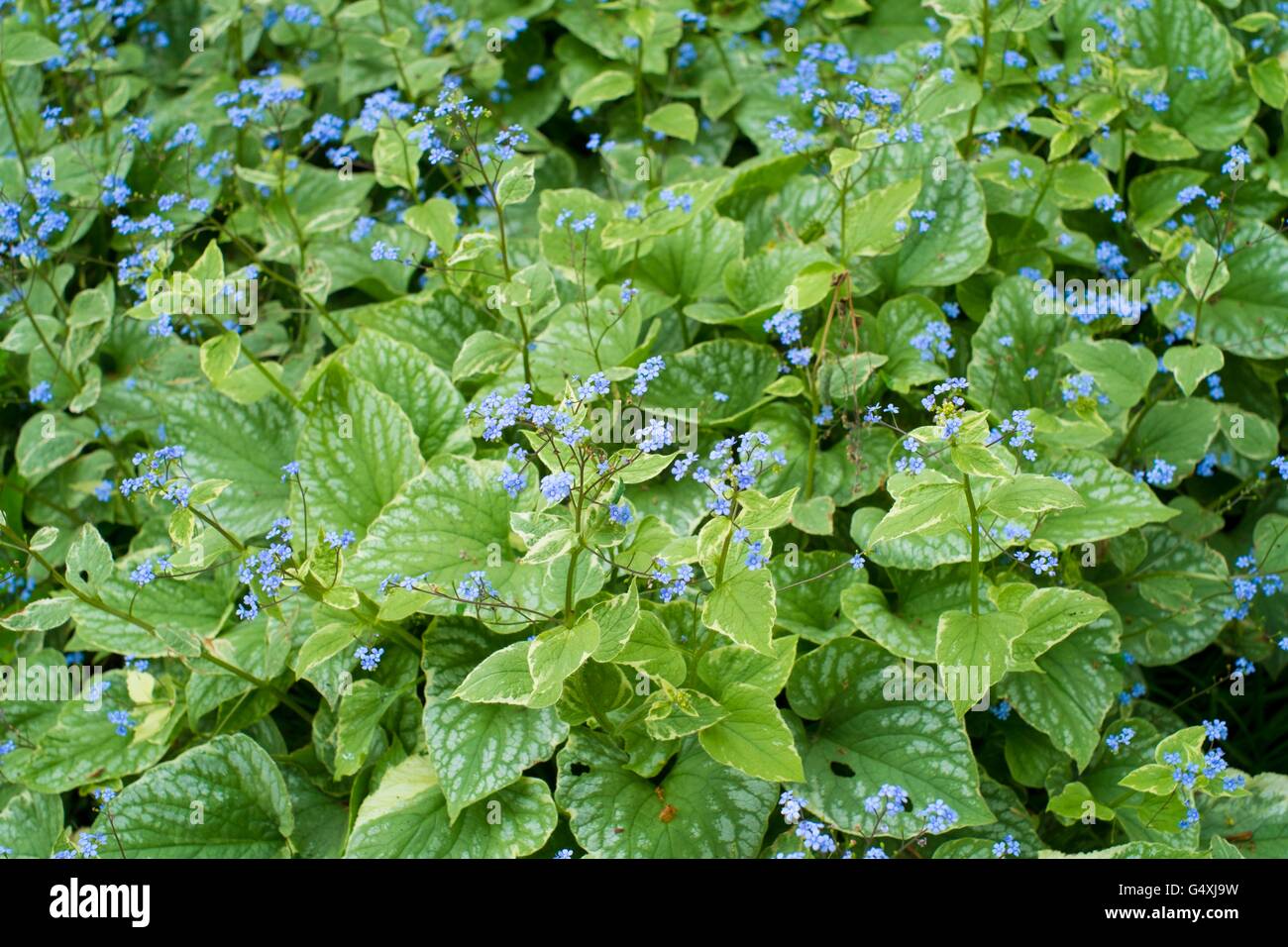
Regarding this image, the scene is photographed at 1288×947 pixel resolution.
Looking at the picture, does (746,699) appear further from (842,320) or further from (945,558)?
(842,320)

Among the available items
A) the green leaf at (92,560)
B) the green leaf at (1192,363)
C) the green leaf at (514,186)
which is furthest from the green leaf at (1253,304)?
the green leaf at (92,560)

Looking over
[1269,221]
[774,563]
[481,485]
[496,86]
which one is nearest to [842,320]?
[774,563]

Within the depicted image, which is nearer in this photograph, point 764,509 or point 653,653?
point 764,509

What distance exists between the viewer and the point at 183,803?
10.9 ft

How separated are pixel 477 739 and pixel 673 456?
1.05 m

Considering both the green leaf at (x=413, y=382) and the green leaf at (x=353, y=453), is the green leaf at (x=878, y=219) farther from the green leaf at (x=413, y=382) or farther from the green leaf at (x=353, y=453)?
the green leaf at (x=353, y=453)

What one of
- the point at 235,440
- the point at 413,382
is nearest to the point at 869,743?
the point at 413,382

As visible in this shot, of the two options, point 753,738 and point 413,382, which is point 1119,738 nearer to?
point 753,738

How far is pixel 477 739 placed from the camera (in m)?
3.12

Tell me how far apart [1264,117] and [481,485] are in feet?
11.1

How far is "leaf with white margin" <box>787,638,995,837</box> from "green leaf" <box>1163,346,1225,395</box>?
45.0 inches

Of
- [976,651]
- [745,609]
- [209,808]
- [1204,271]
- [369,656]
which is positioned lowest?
[209,808]

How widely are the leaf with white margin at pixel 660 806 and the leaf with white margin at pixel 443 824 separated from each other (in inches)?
3.7

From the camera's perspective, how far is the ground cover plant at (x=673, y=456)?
3.02 metres
